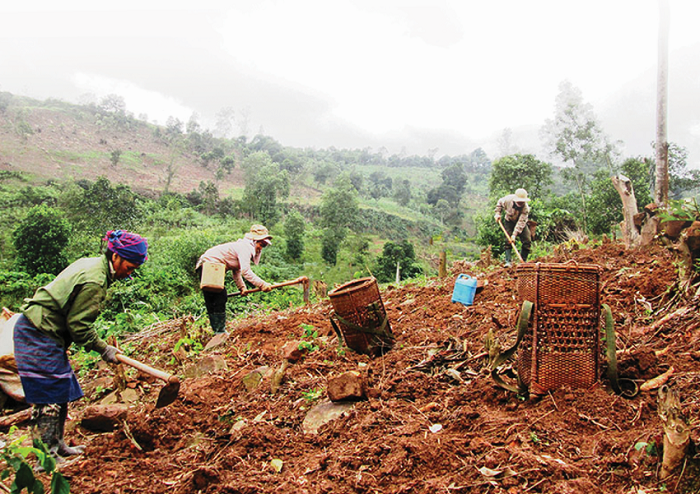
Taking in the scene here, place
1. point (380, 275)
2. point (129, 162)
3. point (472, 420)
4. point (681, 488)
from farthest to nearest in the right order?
point (129, 162) → point (380, 275) → point (472, 420) → point (681, 488)

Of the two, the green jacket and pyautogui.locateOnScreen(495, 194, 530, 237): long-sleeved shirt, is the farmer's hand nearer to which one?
the green jacket

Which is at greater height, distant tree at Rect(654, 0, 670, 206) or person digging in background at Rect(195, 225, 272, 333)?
distant tree at Rect(654, 0, 670, 206)

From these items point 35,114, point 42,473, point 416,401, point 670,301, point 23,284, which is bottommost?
point 23,284

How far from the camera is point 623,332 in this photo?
329 cm

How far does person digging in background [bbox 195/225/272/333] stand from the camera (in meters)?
5.38

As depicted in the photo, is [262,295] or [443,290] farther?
[262,295]

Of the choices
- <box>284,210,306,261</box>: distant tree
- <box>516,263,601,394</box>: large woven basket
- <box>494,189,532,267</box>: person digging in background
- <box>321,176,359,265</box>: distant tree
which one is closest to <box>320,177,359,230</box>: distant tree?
<box>321,176,359,265</box>: distant tree

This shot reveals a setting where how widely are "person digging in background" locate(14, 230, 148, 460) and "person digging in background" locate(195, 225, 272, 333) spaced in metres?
2.61

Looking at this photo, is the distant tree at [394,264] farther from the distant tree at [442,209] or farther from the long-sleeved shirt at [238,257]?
the distant tree at [442,209]

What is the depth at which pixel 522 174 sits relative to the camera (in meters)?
20.2

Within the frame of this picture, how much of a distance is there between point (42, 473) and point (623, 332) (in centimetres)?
397

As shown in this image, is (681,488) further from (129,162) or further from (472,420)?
(129,162)

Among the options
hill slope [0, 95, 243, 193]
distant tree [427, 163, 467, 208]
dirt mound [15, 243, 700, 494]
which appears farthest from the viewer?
distant tree [427, 163, 467, 208]

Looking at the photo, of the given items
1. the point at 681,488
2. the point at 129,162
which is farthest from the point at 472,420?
the point at 129,162
